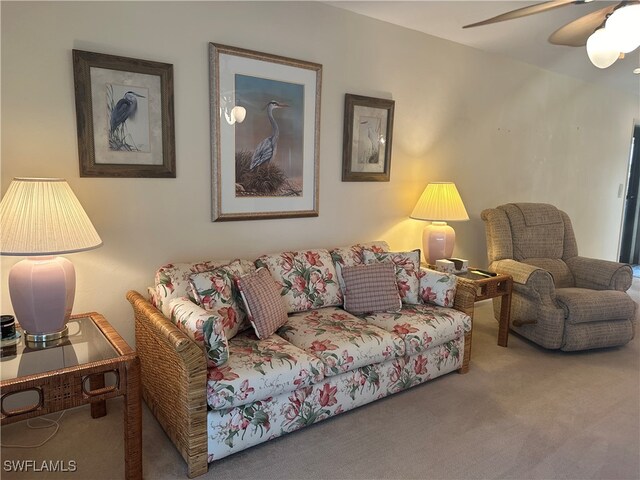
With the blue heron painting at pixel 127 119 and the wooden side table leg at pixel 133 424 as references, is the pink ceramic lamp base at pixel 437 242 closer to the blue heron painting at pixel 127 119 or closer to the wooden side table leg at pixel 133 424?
the blue heron painting at pixel 127 119

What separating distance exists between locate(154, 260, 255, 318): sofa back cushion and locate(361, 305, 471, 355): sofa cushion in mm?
1058

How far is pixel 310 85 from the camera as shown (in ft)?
9.31

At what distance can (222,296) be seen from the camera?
2.18 metres

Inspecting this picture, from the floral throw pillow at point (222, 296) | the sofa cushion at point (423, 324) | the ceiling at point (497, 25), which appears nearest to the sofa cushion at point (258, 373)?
the floral throw pillow at point (222, 296)

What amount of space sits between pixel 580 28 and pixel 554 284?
204 cm

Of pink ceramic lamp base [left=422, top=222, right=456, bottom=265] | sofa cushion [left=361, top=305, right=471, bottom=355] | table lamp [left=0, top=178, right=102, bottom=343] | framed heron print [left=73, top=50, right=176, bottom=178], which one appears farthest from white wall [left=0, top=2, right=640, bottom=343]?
sofa cushion [left=361, top=305, right=471, bottom=355]

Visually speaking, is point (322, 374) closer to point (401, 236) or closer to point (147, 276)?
point (147, 276)

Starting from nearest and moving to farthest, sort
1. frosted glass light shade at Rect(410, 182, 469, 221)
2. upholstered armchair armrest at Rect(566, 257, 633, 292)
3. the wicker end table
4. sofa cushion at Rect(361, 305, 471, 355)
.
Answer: the wicker end table < sofa cushion at Rect(361, 305, 471, 355) < frosted glass light shade at Rect(410, 182, 469, 221) < upholstered armchair armrest at Rect(566, 257, 633, 292)

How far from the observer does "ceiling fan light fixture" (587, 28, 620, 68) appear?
1839mm

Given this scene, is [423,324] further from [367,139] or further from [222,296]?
[367,139]

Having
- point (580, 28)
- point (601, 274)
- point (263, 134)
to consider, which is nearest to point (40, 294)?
point (263, 134)

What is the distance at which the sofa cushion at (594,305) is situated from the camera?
3.05 meters

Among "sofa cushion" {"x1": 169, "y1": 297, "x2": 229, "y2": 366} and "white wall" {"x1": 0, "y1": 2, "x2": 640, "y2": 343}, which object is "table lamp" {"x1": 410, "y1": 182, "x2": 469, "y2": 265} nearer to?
"white wall" {"x1": 0, "y1": 2, "x2": 640, "y2": 343}

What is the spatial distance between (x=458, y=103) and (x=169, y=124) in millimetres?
2527
